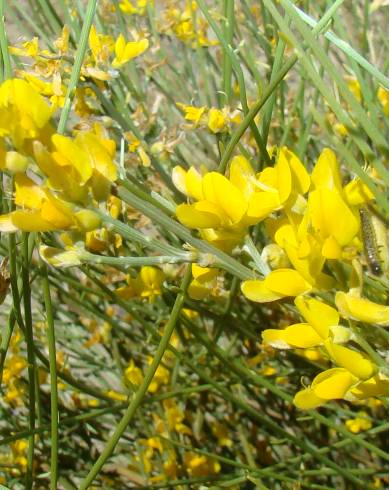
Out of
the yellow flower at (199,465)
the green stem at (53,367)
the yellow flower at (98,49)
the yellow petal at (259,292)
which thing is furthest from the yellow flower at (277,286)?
the yellow flower at (199,465)

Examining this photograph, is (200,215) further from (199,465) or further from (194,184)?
(199,465)

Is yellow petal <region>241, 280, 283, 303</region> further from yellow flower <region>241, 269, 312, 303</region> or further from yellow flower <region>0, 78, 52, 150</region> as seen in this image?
yellow flower <region>0, 78, 52, 150</region>

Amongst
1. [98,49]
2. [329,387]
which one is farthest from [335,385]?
[98,49]

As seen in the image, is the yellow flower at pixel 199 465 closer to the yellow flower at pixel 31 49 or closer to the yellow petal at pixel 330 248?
the yellow flower at pixel 31 49

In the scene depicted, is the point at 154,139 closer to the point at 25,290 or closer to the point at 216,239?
the point at 25,290

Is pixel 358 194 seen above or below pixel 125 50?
below

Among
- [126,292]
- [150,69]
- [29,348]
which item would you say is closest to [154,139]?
[150,69]
